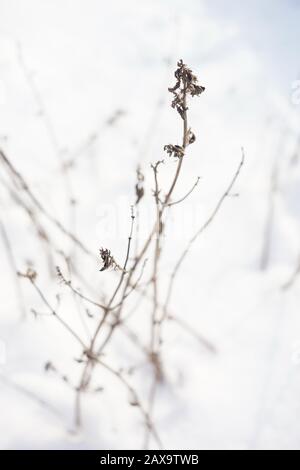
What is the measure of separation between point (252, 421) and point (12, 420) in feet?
3.04

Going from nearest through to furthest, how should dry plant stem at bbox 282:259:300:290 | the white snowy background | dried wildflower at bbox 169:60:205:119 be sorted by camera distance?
dried wildflower at bbox 169:60:205:119
the white snowy background
dry plant stem at bbox 282:259:300:290

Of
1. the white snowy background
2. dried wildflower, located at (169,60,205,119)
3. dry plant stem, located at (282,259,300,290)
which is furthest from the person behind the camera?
dry plant stem, located at (282,259,300,290)

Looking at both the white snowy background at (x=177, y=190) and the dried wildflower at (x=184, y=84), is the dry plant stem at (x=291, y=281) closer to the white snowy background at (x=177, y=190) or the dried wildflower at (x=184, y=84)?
the white snowy background at (x=177, y=190)

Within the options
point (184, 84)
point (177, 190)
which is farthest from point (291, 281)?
point (184, 84)

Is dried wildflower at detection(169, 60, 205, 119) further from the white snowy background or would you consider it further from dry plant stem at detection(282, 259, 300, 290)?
dry plant stem at detection(282, 259, 300, 290)

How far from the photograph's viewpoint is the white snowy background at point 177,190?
1508 mm

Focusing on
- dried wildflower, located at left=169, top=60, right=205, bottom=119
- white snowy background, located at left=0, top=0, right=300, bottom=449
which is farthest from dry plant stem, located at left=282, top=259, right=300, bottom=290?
dried wildflower, located at left=169, top=60, right=205, bottom=119

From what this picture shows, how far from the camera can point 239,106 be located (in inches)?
97.1

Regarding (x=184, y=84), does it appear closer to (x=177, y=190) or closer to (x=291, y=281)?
(x=291, y=281)

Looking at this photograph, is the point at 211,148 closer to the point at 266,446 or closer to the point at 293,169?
the point at 293,169

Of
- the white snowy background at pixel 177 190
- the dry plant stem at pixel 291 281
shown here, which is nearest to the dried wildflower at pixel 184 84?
the white snowy background at pixel 177 190

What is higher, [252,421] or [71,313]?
[71,313]

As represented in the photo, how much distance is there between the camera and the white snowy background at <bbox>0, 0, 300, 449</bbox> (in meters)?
1.51

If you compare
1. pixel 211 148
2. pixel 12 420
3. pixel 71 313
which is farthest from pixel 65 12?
pixel 12 420
